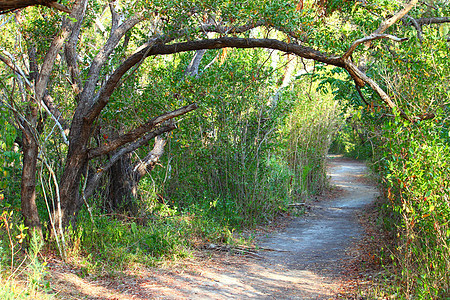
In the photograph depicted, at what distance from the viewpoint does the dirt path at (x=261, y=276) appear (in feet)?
16.0

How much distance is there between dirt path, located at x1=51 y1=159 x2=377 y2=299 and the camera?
4867 millimetres

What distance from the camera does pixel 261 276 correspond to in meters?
5.82

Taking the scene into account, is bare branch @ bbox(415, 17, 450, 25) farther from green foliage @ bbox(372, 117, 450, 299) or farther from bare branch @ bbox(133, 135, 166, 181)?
bare branch @ bbox(133, 135, 166, 181)

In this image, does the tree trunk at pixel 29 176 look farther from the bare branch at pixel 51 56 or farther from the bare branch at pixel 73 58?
the bare branch at pixel 73 58

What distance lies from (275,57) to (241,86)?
9.09 feet

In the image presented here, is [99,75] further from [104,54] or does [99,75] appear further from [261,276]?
[261,276]

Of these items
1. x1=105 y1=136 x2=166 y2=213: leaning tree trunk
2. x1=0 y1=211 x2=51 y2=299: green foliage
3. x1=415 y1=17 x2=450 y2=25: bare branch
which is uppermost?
x1=415 y1=17 x2=450 y2=25: bare branch

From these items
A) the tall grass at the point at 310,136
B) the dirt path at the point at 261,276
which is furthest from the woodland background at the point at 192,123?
the tall grass at the point at 310,136

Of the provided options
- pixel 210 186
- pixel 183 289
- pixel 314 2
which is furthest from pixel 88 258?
pixel 314 2

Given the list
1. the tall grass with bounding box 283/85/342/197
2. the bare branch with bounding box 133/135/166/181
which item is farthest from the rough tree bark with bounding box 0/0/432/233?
the tall grass with bounding box 283/85/342/197

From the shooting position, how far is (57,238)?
215 inches

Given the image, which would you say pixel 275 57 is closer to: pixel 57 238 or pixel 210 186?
pixel 210 186

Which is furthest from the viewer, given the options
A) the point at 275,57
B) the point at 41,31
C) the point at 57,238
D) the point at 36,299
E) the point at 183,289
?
the point at 275,57

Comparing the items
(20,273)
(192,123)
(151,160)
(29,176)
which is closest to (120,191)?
(151,160)
